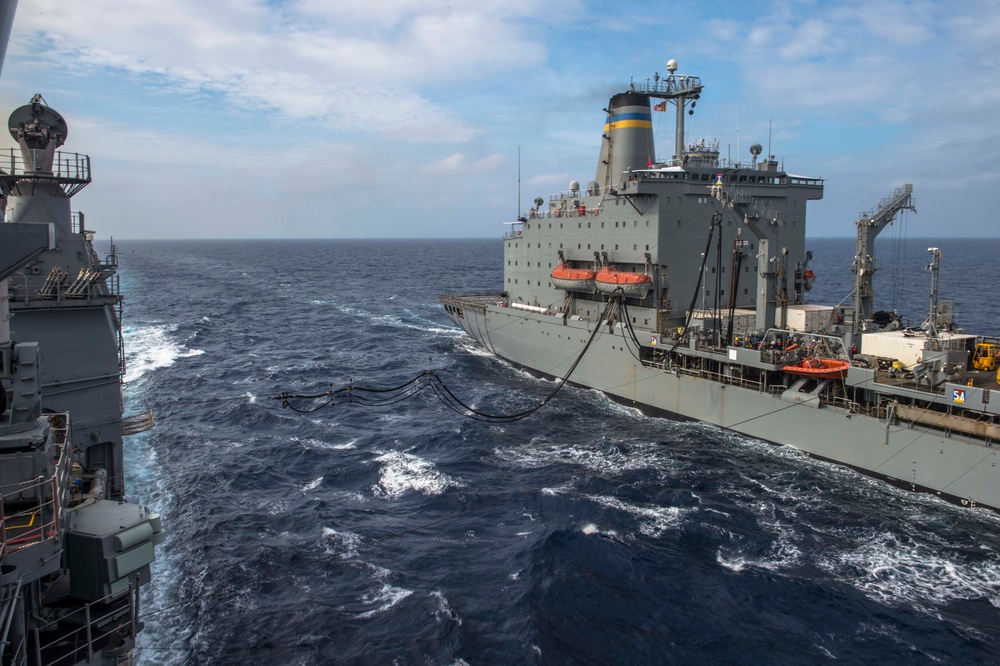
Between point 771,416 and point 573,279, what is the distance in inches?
480

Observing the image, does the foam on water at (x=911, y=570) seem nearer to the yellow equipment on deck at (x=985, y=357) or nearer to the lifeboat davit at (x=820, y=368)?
the lifeboat davit at (x=820, y=368)

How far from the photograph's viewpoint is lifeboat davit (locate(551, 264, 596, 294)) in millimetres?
31953

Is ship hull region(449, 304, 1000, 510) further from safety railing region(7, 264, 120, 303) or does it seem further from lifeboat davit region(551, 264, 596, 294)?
safety railing region(7, 264, 120, 303)

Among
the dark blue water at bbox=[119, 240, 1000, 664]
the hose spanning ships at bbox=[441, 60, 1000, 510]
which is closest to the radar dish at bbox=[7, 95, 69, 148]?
the dark blue water at bbox=[119, 240, 1000, 664]

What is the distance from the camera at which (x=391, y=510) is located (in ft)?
63.2

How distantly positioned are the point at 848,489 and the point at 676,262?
1250cm

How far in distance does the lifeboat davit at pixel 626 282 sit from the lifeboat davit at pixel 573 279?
106 centimetres

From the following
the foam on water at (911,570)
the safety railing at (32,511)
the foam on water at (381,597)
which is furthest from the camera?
the foam on water at (911,570)

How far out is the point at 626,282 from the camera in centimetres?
2927

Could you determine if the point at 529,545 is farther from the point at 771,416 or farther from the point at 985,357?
the point at 985,357

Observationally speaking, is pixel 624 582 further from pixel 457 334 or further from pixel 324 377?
pixel 457 334

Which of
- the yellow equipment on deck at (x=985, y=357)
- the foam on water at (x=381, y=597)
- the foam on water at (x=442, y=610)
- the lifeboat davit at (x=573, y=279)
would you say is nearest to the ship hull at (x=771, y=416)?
the lifeboat davit at (x=573, y=279)

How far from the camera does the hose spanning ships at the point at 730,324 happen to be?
20.6m

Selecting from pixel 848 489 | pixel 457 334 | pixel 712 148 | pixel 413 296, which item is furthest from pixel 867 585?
pixel 413 296
